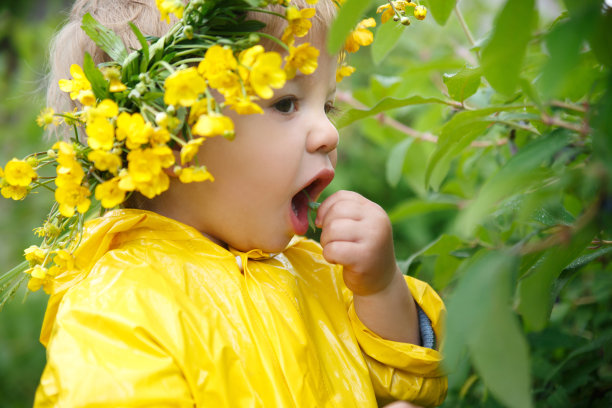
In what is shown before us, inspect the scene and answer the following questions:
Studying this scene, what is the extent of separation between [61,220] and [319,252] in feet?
1.78

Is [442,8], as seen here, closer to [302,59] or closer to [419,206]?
[302,59]

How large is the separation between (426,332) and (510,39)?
719 mm

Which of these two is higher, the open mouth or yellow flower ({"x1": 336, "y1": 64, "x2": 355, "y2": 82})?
yellow flower ({"x1": 336, "y1": 64, "x2": 355, "y2": 82})

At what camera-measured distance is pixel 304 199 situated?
104 centimetres

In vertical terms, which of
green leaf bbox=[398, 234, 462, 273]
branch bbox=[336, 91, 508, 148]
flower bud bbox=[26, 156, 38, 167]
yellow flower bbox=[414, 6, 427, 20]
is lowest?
green leaf bbox=[398, 234, 462, 273]

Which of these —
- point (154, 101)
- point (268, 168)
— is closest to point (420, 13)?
point (268, 168)

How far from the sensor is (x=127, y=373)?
74 cm

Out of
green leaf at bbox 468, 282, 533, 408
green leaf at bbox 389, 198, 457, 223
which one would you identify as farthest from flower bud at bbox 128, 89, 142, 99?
green leaf at bbox 389, 198, 457, 223

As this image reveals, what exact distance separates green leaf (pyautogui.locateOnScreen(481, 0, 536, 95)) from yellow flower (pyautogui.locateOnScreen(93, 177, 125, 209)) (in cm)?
50

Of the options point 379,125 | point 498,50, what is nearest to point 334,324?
point 498,50

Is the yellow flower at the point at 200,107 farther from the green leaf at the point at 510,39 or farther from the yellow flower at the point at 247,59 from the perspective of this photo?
the green leaf at the point at 510,39

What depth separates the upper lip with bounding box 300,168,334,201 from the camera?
0.97m

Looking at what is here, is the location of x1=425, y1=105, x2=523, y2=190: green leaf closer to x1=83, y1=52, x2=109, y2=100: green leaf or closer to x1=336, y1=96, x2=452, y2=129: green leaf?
x1=336, y1=96, x2=452, y2=129: green leaf

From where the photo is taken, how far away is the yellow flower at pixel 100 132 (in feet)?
2.43
